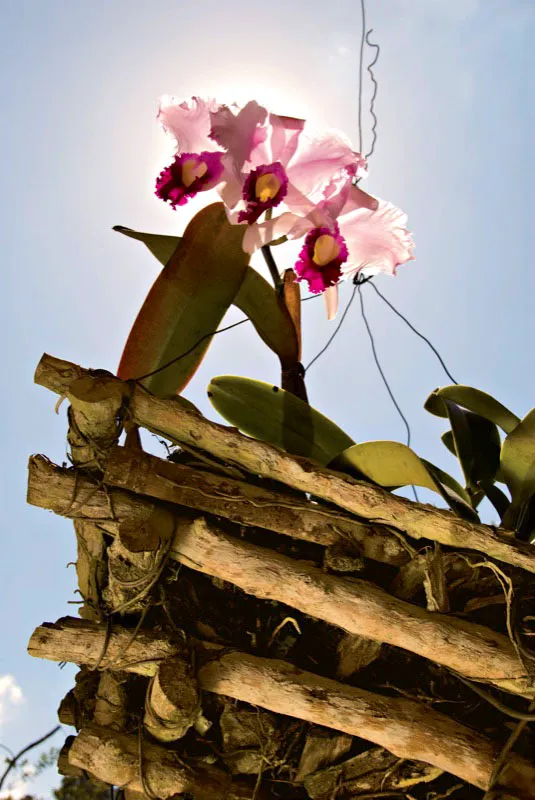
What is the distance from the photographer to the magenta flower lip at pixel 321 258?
1128 millimetres

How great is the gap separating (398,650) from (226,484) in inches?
15.6

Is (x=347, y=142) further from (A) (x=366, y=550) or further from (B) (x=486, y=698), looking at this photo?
(B) (x=486, y=698)

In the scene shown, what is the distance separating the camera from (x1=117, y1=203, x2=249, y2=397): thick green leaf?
1.19 m

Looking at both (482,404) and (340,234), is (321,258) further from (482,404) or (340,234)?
(482,404)

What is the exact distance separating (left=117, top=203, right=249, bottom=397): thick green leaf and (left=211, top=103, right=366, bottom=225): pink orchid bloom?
11cm

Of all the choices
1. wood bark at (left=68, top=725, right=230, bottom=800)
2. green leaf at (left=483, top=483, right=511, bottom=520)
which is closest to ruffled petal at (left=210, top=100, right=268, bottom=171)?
green leaf at (left=483, top=483, right=511, bottom=520)

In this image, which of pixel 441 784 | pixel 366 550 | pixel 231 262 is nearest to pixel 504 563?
pixel 366 550

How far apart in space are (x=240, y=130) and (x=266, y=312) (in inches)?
12.8

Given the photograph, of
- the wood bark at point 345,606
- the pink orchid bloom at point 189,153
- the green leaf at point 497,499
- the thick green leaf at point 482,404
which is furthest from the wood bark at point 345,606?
the pink orchid bloom at point 189,153

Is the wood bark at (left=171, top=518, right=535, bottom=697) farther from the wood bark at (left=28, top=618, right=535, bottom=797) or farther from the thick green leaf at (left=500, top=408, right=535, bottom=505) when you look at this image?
the thick green leaf at (left=500, top=408, right=535, bottom=505)

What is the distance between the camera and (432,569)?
1.03 meters

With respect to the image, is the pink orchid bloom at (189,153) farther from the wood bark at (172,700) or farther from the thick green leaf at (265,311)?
the wood bark at (172,700)

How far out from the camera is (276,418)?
1.22 m

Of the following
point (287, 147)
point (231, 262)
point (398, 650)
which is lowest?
point (398, 650)
